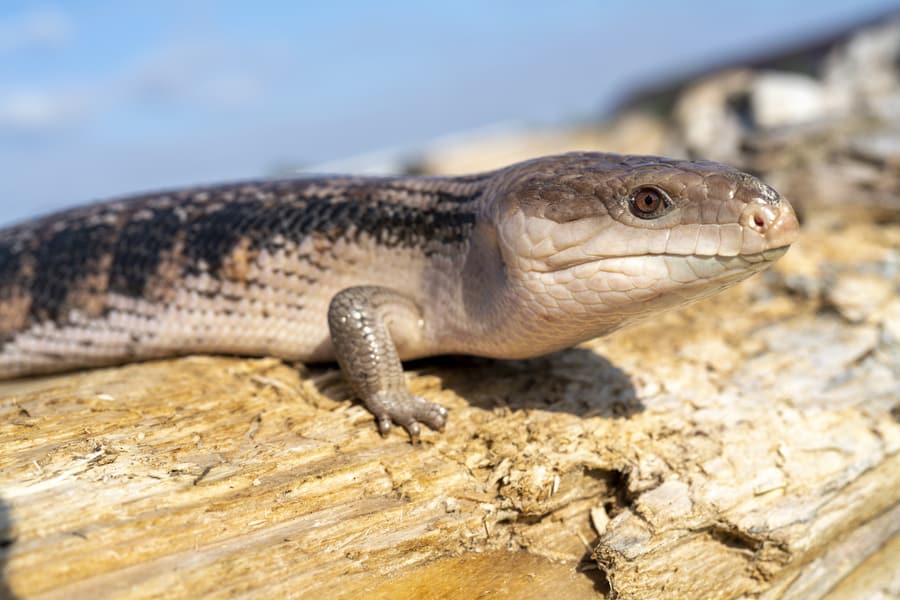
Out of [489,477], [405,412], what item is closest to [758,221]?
[489,477]

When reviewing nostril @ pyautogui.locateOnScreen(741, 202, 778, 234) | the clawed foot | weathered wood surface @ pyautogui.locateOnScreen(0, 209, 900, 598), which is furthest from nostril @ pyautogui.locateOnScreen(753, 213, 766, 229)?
the clawed foot

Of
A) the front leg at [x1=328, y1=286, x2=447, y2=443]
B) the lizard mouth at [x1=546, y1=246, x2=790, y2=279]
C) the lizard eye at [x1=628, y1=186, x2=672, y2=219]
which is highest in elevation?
the lizard eye at [x1=628, y1=186, x2=672, y2=219]

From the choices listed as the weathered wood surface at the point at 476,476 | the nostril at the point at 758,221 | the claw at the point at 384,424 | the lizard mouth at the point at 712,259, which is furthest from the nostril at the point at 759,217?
the claw at the point at 384,424

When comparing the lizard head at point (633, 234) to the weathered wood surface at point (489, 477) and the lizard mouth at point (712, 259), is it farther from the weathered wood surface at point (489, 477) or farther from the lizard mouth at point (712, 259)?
the weathered wood surface at point (489, 477)

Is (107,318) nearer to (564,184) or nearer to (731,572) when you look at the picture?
(564,184)

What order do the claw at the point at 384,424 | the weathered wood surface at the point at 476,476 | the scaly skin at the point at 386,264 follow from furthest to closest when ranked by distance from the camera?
1. the claw at the point at 384,424
2. the scaly skin at the point at 386,264
3. the weathered wood surface at the point at 476,476

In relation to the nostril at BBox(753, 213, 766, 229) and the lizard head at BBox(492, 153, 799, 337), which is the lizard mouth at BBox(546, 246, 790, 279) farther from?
the nostril at BBox(753, 213, 766, 229)

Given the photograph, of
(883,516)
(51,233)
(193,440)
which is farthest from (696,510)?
(51,233)
